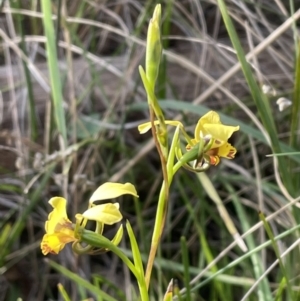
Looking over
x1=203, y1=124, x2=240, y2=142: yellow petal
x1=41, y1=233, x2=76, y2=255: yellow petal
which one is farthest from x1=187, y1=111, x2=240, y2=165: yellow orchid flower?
x1=41, y1=233, x2=76, y2=255: yellow petal

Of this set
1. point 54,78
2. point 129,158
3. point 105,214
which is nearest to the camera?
point 105,214

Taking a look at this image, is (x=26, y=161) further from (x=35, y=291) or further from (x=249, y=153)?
(x=249, y=153)

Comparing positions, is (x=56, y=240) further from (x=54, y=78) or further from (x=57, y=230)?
(x=54, y=78)

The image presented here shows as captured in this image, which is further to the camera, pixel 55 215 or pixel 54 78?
pixel 54 78

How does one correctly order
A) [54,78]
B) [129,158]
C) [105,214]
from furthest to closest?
1. [129,158]
2. [54,78]
3. [105,214]

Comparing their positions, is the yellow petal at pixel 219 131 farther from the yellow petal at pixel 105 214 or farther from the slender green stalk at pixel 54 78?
the slender green stalk at pixel 54 78

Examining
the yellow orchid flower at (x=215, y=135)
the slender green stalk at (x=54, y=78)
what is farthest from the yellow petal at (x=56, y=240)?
the slender green stalk at (x=54, y=78)

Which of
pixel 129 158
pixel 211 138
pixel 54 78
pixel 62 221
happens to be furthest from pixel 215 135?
pixel 129 158
